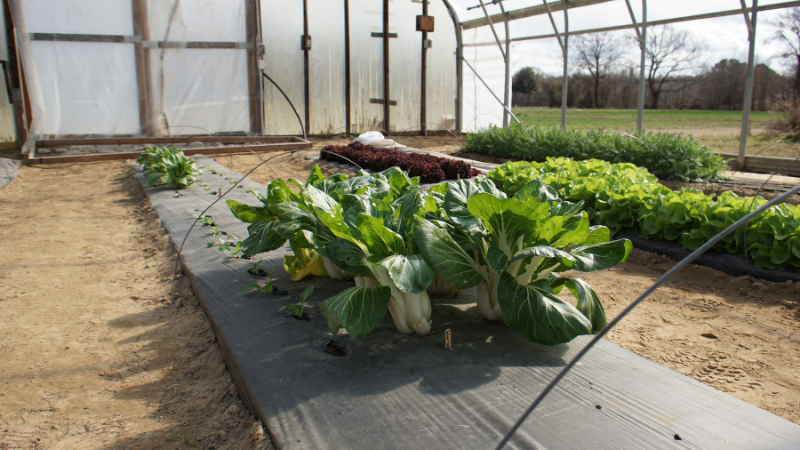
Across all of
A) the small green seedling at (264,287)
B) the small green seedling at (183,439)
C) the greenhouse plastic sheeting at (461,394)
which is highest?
the small green seedling at (264,287)

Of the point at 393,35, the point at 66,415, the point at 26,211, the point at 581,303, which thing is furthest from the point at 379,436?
the point at 393,35

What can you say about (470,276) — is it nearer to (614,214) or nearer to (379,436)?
(379,436)

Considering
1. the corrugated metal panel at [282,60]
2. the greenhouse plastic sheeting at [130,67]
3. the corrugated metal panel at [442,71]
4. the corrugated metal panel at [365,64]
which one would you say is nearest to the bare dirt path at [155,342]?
the greenhouse plastic sheeting at [130,67]

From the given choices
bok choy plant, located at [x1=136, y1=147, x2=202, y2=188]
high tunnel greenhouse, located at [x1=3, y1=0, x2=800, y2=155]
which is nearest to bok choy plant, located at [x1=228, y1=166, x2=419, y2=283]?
bok choy plant, located at [x1=136, y1=147, x2=202, y2=188]

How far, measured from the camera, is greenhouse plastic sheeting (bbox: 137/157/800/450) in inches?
54.8

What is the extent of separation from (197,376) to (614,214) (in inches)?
124

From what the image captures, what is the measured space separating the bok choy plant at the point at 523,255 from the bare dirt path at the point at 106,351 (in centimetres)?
91

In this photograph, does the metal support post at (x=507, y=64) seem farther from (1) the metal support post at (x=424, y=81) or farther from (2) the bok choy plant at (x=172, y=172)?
(2) the bok choy plant at (x=172, y=172)

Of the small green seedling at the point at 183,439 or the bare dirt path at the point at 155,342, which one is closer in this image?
the small green seedling at the point at 183,439

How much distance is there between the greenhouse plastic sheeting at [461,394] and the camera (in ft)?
4.57

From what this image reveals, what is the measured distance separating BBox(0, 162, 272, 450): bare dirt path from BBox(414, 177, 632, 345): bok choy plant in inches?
35.8

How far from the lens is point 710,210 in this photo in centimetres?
334

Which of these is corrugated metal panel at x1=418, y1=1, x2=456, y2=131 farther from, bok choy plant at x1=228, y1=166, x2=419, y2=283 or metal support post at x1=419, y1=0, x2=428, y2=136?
bok choy plant at x1=228, y1=166, x2=419, y2=283

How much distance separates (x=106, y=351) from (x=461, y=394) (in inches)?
64.2
